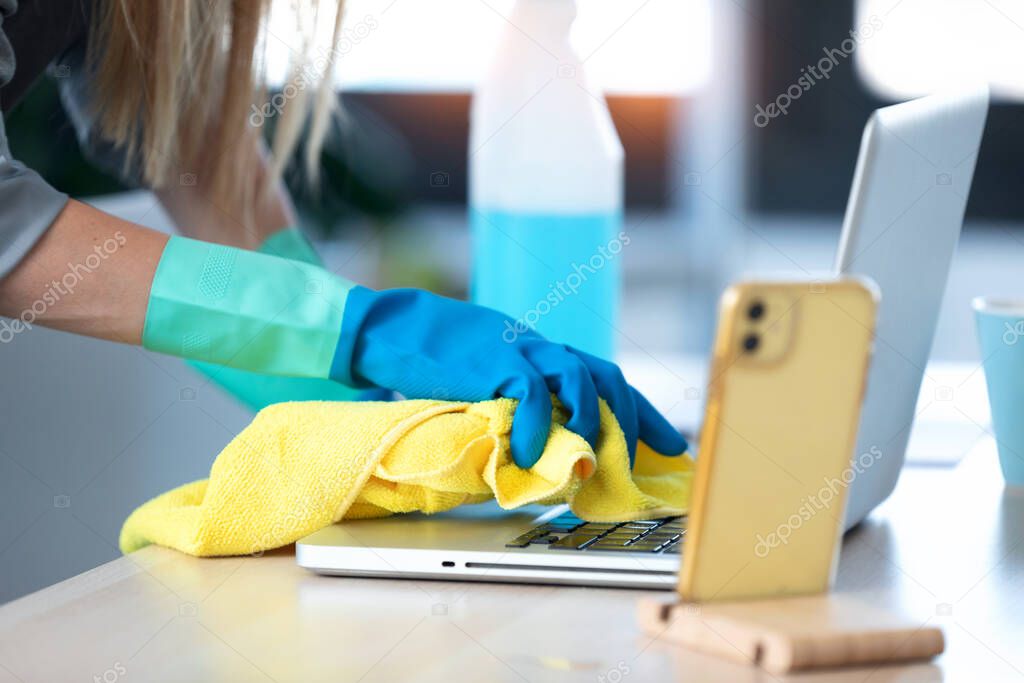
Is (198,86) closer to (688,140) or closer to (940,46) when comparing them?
(688,140)

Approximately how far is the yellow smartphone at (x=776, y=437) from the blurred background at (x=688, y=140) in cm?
134

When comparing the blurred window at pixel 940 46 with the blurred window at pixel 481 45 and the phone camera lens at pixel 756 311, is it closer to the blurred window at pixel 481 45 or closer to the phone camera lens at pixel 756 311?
the blurred window at pixel 481 45

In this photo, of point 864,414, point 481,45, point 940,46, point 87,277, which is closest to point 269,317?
point 87,277

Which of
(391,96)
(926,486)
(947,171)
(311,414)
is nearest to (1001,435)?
(926,486)

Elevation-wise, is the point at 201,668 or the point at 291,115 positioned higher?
the point at 291,115

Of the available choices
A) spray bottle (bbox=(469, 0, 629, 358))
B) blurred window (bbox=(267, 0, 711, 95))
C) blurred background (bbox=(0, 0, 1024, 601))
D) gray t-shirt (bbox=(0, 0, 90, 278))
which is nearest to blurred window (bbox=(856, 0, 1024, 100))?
blurred background (bbox=(0, 0, 1024, 601))

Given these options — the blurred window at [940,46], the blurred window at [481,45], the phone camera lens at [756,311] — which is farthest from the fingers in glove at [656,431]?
the blurred window at [940,46]

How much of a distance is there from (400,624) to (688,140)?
5904 millimetres

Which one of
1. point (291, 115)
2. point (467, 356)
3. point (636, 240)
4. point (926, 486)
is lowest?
point (636, 240)

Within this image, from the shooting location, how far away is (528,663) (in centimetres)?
58

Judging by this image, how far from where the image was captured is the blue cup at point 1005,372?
3.16ft

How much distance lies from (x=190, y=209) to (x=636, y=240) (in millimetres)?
5535

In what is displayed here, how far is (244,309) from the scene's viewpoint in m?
0.89

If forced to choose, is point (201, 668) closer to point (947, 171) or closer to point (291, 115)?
point (947, 171)
